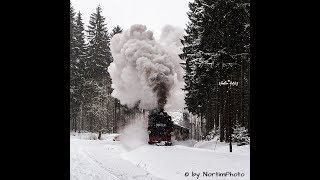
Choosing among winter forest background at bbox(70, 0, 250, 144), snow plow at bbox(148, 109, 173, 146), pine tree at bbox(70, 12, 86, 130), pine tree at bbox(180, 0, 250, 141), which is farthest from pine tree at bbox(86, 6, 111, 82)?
pine tree at bbox(180, 0, 250, 141)

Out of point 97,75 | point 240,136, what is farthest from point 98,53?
point 240,136

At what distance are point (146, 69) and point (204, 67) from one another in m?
11.3

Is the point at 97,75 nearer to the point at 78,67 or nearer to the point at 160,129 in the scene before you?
the point at 78,67

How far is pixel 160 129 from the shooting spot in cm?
2664

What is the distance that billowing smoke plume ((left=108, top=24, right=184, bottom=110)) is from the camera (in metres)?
33.2

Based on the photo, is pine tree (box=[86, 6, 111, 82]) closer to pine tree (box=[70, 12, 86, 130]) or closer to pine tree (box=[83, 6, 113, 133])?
pine tree (box=[83, 6, 113, 133])

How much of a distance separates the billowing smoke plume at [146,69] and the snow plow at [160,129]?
160 inches
